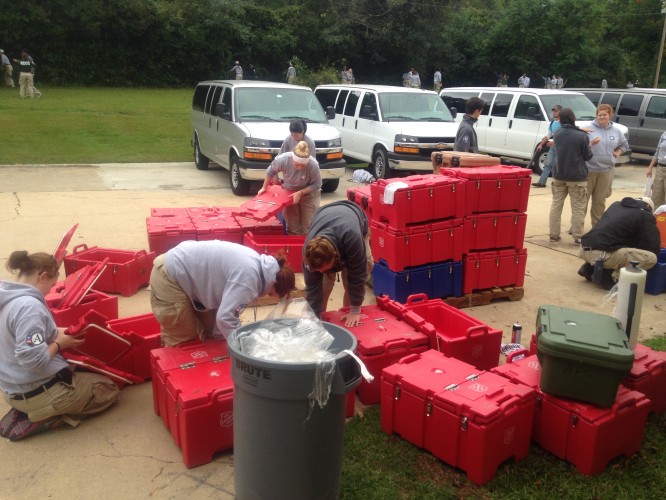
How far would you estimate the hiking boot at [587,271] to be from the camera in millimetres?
7543

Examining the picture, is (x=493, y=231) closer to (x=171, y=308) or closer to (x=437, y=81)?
(x=171, y=308)

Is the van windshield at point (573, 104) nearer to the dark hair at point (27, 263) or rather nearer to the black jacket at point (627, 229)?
the black jacket at point (627, 229)

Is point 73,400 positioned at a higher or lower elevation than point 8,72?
lower

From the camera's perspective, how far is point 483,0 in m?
67.2

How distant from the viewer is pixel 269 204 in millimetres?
7656

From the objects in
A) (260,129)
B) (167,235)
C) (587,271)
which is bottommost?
(587,271)

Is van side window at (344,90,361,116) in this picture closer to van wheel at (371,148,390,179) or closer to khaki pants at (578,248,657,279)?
van wheel at (371,148,390,179)

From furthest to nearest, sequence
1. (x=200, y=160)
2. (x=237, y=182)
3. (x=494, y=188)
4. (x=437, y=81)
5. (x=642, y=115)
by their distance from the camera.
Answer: (x=437, y=81) < (x=642, y=115) < (x=200, y=160) < (x=237, y=182) < (x=494, y=188)

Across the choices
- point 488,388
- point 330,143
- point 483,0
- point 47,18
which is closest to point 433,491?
point 488,388

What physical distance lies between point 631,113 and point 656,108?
696mm

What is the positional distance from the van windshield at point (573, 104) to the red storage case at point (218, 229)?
34.4ft

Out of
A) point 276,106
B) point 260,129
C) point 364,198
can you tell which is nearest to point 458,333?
point 364,198

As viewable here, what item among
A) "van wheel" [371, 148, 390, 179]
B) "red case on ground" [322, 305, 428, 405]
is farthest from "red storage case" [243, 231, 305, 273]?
"van wheel" [371, 148, 390, 179]

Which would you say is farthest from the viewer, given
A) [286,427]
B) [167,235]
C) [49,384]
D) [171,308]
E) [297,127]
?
[297,127]
